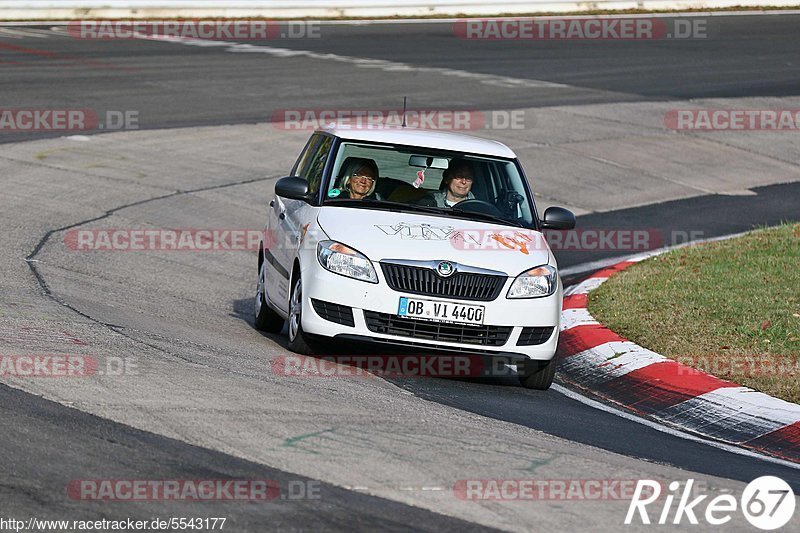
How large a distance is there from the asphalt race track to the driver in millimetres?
1469

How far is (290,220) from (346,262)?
1.32 metres

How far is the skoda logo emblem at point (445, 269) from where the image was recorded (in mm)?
8773

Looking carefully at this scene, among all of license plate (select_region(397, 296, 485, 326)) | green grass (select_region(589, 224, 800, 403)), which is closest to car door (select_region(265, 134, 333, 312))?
license plate (select_region(397, 296, 485, 326))

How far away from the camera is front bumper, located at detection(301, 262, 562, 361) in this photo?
874 cm

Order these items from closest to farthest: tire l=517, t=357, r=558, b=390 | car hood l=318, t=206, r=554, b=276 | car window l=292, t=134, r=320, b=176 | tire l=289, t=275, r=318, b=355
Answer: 1. car hood l=318, t=206, r=554, b=276
2. tire l=289, t=275, r=318, b=355
3. tire l=517, t=357, r=558, b=390
4. car window l=292, t=134, r=320, b=176

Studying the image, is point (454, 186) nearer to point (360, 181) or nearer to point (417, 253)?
point (360, 181)

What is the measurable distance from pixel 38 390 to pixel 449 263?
2919 millimetres

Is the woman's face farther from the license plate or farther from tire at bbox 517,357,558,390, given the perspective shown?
tire at bbox 517,357,558,390

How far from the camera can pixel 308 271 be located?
901 centimetres

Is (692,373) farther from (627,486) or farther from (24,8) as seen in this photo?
(24,8)

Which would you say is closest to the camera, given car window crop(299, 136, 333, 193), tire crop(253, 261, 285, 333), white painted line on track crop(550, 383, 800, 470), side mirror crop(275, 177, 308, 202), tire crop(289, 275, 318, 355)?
white painted line on track crop(550, 383, 800, 470)

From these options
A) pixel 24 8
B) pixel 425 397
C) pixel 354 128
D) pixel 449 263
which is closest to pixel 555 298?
pixel 449 263

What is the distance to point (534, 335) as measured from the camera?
9031 millimetres

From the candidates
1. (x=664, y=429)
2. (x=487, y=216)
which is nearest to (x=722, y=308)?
(x=487, y=216)
